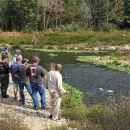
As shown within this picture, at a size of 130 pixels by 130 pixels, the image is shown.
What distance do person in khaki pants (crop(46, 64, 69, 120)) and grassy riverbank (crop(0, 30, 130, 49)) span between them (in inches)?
1356

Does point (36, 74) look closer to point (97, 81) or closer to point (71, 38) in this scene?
point (97, 81)

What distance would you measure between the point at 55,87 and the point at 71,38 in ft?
127

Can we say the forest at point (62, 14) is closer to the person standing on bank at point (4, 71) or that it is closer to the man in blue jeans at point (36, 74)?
the person standing on bank at point (4, 71)

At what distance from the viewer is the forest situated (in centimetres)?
5697

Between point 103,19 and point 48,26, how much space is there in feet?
39.4

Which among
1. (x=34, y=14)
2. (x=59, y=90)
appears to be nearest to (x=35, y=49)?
(x=34, y=14)

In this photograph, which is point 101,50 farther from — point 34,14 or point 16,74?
point 16,74

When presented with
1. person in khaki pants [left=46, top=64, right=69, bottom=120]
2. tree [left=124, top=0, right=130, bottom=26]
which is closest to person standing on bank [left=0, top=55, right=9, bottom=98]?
person in khaki pants [left=46, top=64, right=69, bottom=120]

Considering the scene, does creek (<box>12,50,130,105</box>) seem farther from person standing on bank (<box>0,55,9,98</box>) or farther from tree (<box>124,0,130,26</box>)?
tree (<box>124,0,130,26</box>)

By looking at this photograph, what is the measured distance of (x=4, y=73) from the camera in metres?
12.5

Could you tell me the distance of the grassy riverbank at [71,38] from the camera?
46.6 meters

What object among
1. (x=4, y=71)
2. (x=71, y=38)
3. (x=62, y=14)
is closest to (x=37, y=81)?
(x=4, y=71)

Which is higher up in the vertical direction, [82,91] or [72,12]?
[72,12]

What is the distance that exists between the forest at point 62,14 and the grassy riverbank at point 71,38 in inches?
173
